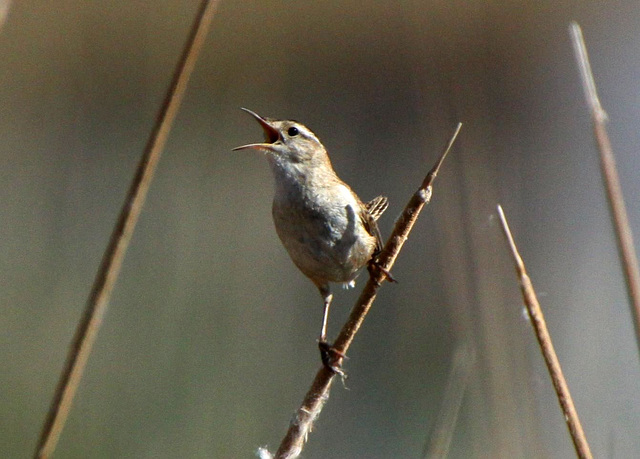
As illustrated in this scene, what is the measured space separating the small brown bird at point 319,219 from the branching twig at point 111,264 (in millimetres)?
863

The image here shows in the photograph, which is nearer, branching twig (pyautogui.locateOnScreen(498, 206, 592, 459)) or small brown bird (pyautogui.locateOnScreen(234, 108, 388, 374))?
branching twig (pyautogui.locateOnScreen(498, 206, 592, 459))

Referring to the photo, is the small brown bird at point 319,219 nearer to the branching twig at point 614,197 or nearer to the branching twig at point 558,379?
the branching twig at point 558,379

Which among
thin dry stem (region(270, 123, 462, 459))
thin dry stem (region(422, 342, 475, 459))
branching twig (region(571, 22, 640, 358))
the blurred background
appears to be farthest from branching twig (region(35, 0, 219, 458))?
the blurred background

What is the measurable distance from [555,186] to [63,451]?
3.26 meters

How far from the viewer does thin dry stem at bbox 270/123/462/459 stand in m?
1.50

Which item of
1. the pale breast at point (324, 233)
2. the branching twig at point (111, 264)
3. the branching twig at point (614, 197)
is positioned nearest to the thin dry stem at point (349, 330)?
the branching twig at point (614, 197)

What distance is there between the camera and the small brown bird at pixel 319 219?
Answer: 2.33m

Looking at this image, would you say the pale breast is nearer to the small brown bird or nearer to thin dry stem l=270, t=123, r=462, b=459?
the small brown bird

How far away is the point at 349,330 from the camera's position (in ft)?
5.44

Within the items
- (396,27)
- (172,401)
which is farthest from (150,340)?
(396,27)

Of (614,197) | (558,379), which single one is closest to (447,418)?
(558,379)

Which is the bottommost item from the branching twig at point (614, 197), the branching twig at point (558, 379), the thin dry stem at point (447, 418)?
the thin dry stem at point (447, 418)

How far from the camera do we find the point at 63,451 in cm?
373

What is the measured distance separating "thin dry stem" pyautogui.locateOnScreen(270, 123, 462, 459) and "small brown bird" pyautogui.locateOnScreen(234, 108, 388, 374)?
52cm
